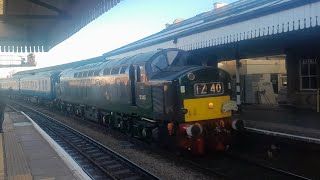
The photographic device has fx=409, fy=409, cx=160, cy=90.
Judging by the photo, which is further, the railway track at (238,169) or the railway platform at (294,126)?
the railway platform at (294,126)

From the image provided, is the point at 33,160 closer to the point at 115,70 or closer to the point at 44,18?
the point at 44,18

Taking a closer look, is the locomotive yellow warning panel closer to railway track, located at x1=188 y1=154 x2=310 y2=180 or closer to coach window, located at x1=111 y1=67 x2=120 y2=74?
railway track, located at x1=188 y1=154 x2=310 y2=180

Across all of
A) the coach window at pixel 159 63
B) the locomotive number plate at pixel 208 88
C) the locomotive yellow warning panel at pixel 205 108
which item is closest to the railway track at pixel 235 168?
the locomotive yellow warning panel at pixel 205 108

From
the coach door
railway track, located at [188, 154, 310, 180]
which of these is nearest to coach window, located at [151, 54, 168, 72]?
the coach door

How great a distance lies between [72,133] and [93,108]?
2132mm

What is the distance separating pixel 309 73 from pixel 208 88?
9246 mm

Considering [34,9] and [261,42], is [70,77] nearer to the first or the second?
[261,42]

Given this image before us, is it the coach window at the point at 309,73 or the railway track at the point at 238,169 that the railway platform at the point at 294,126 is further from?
the coach window at the point at 309,73

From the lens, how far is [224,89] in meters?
12.1

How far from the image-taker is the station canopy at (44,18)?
339 inches

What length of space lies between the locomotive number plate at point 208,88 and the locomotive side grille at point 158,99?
107cm

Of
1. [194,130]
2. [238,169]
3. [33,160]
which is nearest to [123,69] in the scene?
[194,130]

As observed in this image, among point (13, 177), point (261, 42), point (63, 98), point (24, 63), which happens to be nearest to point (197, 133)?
point (13, 177)

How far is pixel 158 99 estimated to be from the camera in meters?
12.1
